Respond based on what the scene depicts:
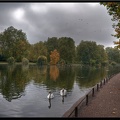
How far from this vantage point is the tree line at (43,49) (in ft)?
289

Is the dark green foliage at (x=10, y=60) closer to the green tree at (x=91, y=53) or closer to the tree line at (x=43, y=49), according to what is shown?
the tree line at (x=43, y=49)

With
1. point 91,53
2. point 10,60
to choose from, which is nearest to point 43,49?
point 10,60

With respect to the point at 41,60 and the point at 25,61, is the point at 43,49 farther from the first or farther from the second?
the point at 25,61

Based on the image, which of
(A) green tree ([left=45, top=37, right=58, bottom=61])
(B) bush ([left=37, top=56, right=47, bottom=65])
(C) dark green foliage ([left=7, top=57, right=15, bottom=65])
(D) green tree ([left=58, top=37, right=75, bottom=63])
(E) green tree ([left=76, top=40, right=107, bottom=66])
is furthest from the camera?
A: (E) green tree ([left=76, top=40, right=107, bottom=66])

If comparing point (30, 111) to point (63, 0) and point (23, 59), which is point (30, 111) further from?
point (23, 59)

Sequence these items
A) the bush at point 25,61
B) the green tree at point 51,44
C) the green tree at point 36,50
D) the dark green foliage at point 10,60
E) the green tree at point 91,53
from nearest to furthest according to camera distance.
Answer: the green tree at point 51,44, the green tree at point 36,50, the dark green foliage at point 10,60, the bush at point 25,61, the green tree at point 91,53

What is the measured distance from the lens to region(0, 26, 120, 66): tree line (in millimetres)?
88219

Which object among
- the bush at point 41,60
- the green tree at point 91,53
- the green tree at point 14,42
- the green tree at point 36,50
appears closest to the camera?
the bush at point 41,60

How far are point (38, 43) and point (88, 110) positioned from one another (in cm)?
8163

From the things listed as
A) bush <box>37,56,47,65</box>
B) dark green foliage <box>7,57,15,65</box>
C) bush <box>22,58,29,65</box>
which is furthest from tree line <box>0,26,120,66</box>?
dark green foliage <box>7,57,15,65</box>

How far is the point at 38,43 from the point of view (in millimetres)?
97312

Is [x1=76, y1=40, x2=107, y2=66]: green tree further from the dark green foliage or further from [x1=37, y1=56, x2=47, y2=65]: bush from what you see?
the dark green foliage

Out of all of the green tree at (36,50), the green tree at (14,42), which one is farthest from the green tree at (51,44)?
the green tree at (14,42)

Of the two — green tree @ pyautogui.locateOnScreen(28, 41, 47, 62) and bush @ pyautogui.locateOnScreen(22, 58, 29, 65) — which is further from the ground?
green tree @ pyautogui.locateOnScreen(28, 41, 47, 62)
